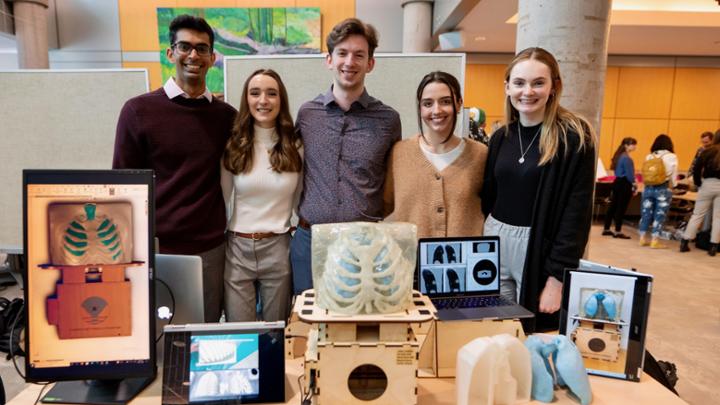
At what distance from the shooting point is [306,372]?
1.15 meters

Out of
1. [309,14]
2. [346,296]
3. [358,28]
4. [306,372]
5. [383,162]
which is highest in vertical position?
[309,14]

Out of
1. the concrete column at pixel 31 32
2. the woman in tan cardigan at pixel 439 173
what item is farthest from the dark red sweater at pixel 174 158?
the concrete column at pixel 31 32

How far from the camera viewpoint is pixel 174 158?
1.92 metres

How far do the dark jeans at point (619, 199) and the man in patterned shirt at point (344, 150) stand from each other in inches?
258

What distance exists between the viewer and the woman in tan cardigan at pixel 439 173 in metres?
1.80

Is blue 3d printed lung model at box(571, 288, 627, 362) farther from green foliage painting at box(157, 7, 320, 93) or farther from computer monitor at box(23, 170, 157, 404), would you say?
green foliage painting at box(157, 7, 320, 93)

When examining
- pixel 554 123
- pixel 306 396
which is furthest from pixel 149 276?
pixel 554 123

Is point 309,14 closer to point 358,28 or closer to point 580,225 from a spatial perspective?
point 358,28

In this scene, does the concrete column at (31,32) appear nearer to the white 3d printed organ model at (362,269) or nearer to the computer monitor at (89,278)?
the computer monitor at (89,278)

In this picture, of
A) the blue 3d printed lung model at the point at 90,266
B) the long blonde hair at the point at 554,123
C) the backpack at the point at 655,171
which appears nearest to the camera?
the blue 3d printed lung model at the point at 90,266

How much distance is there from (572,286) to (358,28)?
1260 mm

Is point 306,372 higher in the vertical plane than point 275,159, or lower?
lower

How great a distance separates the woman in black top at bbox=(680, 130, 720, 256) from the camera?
19.5 feet

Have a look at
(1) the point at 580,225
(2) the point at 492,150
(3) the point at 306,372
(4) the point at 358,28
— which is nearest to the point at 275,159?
(4) the point at 358,28
